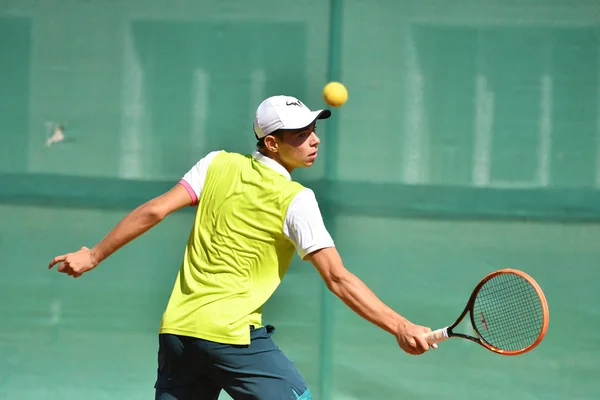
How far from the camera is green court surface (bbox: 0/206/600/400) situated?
201 inches

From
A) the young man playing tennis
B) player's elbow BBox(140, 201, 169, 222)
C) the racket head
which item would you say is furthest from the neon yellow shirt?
the racket head

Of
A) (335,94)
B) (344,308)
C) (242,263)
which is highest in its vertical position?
(335,94)

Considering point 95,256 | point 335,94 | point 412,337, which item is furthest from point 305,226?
point 335,94

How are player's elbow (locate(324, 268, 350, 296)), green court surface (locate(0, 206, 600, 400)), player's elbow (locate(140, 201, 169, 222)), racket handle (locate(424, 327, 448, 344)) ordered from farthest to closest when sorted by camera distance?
green court surface (locate(0, 206, 600, 400)) → player's elbow (locate(140, 201, 169, 222)) → player's elbow (locate(324, 268, 350, 296)) → racket handle (locate(424, 327, 448, 344))

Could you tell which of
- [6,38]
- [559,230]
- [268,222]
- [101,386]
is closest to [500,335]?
[268,222]

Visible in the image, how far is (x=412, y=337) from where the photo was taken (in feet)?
10.5

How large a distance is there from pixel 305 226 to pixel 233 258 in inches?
10.4

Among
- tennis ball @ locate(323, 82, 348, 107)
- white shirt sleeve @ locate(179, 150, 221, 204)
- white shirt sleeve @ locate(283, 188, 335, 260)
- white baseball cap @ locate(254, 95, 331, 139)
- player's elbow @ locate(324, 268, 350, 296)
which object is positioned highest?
tennis ball @ locate(323, 82, 348, 107)

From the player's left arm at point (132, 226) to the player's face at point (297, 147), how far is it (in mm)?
347

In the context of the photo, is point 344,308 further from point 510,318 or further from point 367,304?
point 367,304

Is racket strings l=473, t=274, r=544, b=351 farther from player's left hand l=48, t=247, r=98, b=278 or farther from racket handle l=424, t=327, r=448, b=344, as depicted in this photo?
player's left hand l=48, t=247, r=98, b=278

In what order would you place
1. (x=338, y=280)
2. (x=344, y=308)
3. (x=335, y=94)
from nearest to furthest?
(x=338, y=280) < (x=335, y=94) < (x=344, y=308)

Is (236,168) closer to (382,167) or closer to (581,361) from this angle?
(382,167)

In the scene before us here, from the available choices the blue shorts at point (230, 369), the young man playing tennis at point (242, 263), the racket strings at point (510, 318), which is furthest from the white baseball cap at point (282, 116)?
the racket strings at point (510, 318)
